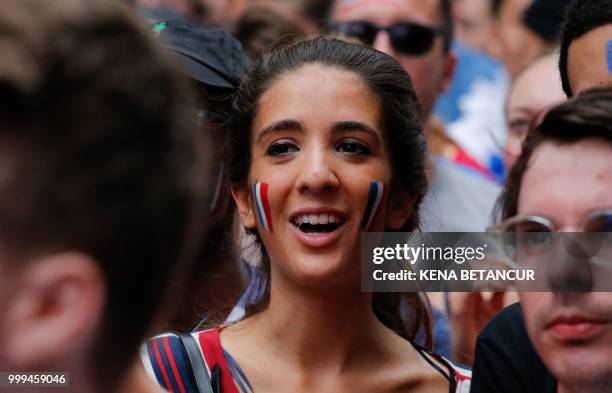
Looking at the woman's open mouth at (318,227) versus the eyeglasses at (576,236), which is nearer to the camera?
the eyeglasses at (576,236)

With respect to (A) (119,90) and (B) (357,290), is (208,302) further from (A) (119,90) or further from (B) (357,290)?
(A) (119,90)

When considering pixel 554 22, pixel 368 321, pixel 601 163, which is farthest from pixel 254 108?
pixel 554 22

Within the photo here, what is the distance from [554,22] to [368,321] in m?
3.68

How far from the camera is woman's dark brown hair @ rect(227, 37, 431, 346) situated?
3150 mm

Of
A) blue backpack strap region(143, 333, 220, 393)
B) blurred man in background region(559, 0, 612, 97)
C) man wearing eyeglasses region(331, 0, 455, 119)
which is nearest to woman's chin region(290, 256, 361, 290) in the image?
blue backpack strap region(143, 333, 220, 393)

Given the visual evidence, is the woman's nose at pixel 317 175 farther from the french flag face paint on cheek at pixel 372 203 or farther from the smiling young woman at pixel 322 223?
the french flag face paint on cheek at pixel 372 203

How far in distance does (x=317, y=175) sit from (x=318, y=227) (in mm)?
146

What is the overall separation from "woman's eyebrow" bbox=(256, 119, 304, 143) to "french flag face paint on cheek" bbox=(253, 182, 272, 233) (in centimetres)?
15

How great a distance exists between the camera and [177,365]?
2820 mm

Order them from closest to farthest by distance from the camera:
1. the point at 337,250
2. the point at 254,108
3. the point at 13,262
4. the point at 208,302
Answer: the point at 13,262 < the point at 337,250 < the point at 254,108 < the point at 208,302

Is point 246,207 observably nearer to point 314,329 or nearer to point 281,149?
point 281,149

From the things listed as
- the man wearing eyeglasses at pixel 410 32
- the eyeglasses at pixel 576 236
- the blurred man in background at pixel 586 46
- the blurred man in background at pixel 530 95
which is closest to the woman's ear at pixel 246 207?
the blurred man in background at pixel 586 46

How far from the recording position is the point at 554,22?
6273 mm

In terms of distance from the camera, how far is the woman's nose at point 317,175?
9.38 feet
